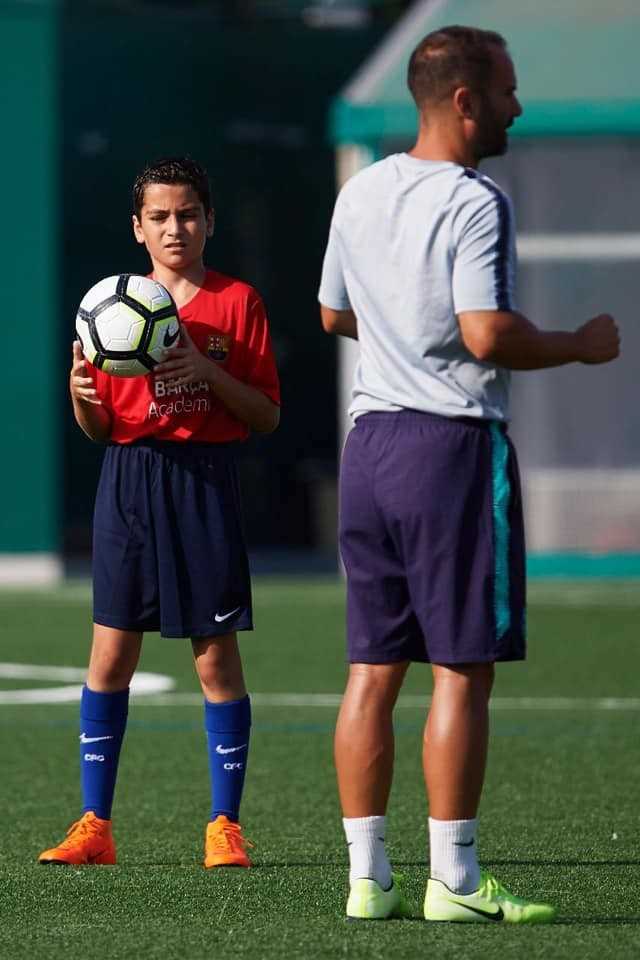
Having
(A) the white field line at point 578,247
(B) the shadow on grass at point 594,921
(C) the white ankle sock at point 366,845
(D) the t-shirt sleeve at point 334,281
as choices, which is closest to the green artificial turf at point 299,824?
(B) the shadow on grass at point 594,921

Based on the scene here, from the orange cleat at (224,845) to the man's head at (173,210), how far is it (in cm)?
145

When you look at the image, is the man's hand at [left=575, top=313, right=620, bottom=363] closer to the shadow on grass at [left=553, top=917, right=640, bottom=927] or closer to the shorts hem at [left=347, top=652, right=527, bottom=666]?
the shorts hem at [left=347, top=652, right=527, bottom=666]

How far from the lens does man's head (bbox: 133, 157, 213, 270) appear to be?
5.09 metres

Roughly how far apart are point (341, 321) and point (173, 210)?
32.6 inches

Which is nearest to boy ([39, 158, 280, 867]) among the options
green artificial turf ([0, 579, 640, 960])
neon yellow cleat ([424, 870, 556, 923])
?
green artificial turf ([0, 579, 640, 960])

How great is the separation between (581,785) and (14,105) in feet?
36.1

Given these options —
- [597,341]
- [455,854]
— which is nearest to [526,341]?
[597,341]

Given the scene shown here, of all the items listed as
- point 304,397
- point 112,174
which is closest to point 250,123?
point 112,174

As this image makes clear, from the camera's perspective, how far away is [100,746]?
517cm

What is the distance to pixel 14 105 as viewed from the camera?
16156 mm

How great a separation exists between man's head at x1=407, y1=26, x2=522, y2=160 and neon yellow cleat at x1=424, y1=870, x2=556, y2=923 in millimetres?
1571

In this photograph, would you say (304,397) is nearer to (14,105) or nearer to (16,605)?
(14,105)

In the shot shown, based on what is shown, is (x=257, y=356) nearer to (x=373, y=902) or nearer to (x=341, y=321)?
(x=341, y=321)

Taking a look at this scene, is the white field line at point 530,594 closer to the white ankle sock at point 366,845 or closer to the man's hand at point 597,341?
the white ankle sock at point 366,845
